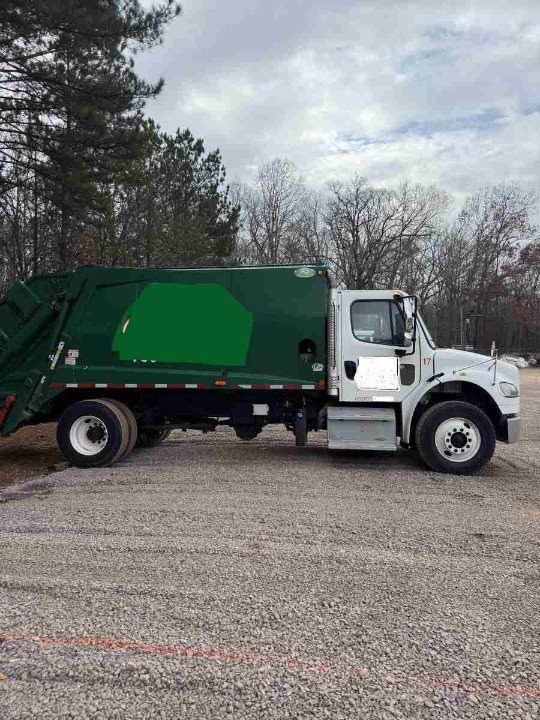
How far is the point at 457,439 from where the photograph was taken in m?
7.08

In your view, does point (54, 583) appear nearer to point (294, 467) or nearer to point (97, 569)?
point (97, 569)

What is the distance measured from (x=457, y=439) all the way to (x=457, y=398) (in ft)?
2.25

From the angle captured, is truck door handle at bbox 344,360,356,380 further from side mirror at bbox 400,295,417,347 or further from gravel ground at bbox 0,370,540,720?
gravel ground at bbox 0,370,540,720

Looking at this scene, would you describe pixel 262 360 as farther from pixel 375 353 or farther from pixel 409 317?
pixel 409 317

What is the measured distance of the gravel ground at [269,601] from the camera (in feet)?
8.11

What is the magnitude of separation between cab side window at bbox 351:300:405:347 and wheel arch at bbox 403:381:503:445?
91 cm

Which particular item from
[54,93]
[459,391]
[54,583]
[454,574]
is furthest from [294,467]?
[54,93]

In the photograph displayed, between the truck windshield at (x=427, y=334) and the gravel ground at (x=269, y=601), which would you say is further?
the truck windshield at (x=427, y=334)

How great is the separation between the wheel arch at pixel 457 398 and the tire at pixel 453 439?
0.26 m

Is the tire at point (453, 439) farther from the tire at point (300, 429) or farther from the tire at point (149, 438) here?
the tire at point (149, 438)

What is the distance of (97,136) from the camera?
A: 11.1 metres

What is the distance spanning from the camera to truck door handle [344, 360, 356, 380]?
734cm

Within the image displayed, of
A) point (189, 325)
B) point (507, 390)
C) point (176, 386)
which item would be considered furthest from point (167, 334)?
point (507, 390)

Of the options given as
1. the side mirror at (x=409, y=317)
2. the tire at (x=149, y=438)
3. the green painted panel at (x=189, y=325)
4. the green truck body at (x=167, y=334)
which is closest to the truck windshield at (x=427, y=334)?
the side mirror at (x=409, y=317)
